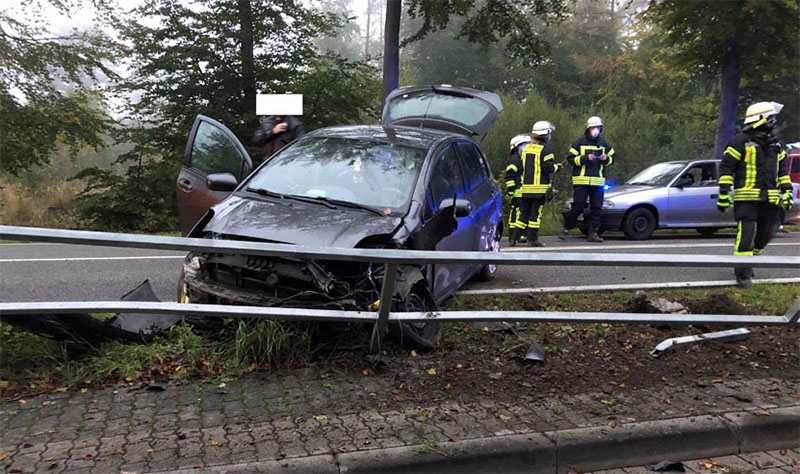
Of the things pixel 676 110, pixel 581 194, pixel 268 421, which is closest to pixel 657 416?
pixel 268 421

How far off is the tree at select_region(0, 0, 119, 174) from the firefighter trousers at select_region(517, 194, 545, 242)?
36.7ft

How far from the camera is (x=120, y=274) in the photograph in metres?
6.54

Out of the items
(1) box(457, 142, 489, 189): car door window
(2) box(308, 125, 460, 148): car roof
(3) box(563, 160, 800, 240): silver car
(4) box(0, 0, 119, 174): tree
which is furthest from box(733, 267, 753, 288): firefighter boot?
(4) box(0, 0, 119, 174): tree

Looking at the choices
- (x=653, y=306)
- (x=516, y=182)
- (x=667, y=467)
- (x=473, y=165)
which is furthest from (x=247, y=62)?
(x=667, y=467)

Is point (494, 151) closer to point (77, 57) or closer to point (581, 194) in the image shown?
A: point (581, 194)

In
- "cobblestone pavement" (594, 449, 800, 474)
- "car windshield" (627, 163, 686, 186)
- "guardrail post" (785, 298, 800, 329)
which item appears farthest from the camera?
"car windshield" (627, 163, 686, 186)

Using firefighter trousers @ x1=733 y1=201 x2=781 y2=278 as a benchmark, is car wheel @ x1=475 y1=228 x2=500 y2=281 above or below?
below

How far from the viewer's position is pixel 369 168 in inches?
188

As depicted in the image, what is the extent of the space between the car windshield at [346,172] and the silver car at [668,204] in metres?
6.58

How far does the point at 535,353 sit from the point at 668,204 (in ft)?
28.1

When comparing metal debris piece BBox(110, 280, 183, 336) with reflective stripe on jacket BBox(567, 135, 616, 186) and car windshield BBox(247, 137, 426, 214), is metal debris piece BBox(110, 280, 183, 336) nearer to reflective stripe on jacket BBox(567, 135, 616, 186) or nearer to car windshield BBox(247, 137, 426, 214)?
car windshield BBox(247, 137, 426, 214)

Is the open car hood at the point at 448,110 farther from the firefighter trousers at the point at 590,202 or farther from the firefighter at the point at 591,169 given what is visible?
the firefighter trousers at the point at 590,202

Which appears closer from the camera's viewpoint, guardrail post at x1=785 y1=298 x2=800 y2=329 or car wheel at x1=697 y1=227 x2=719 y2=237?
guardrail post at x1=785 y1=298 x2=800 y2=329

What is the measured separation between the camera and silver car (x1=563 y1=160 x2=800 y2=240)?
10727 mm
